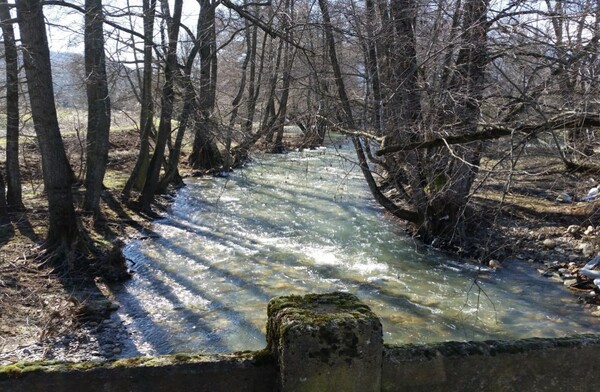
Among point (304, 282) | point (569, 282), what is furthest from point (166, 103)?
point (569, 282)

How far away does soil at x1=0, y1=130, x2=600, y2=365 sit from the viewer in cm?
713

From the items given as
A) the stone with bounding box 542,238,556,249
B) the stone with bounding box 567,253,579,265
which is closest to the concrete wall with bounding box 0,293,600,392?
the stone with bounding box 567,253,579,265

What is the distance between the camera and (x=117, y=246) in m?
→ 10.2

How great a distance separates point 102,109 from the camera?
12.7 metres

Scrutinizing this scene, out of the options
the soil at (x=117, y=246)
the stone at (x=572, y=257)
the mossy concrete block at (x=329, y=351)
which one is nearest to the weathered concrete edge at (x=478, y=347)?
the mossy concrete block at (x=329, y=351)

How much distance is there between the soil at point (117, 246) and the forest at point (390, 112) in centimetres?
8

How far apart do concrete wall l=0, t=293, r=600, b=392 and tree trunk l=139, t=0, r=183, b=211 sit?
11.9 m

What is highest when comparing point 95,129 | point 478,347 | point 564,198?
point 95,129

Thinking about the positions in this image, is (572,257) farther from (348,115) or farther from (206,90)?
(206,90)

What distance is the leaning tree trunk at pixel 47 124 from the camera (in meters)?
9.41

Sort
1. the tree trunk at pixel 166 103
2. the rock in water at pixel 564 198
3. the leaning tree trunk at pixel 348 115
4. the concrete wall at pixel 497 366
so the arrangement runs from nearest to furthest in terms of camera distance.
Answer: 1. the concrete wall at pixel 497 366
2. the leaning tree trunk at pixel 348 115
3. the tree trunk at pixel 166 103
4. the rock in water at pixel 564 198

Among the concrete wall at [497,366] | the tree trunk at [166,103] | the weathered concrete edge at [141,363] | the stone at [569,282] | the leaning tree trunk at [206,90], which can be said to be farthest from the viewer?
the tree trunk at [166,103]

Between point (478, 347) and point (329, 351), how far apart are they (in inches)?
35.3

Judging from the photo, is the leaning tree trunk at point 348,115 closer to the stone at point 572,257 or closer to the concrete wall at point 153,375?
the stone at point 572,257
